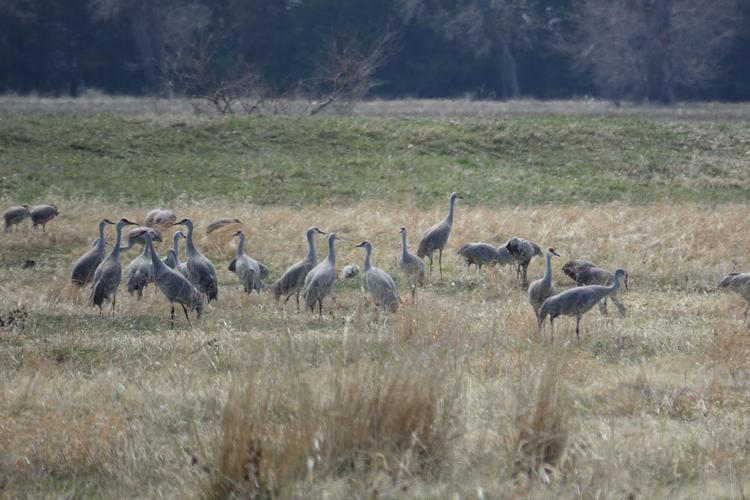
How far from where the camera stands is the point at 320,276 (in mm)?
12594

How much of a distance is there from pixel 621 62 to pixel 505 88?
6230mm

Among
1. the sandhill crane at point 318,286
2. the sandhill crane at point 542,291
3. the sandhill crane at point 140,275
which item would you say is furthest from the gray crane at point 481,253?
the sandhill crane at point 140,275

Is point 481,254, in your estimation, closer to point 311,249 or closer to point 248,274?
point 311,249

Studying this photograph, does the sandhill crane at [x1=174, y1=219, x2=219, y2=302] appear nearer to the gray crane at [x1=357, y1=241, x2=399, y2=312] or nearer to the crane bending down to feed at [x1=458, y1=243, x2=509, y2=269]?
the gray crane at [x1=357, y1=241, x2=399, y2=312]

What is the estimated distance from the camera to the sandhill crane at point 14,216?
728 inches

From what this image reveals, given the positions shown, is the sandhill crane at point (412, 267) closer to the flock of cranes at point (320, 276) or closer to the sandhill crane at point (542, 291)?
the flock of cranes at point (320, 276)

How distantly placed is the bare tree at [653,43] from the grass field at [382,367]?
3179 centimetres

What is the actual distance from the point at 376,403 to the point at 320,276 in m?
5.73

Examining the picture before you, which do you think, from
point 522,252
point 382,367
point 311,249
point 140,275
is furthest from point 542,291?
point 382,367

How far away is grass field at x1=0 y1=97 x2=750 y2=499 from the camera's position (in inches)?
265

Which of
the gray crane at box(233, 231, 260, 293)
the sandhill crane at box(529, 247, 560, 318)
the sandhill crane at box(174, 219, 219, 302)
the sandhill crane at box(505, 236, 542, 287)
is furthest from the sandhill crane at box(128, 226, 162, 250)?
the sandhill crane at box(529, 247, 560, 318)

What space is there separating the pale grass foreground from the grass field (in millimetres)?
21

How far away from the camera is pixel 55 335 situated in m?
11.1

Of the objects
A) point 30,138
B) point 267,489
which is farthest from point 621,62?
point 267,489
